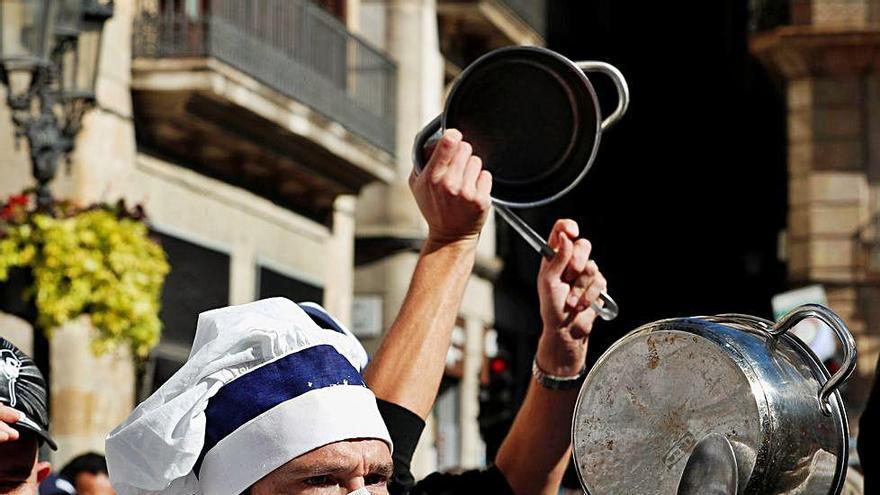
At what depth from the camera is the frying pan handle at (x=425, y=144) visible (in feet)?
11.4

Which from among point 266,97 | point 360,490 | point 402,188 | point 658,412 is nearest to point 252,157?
point 266,97

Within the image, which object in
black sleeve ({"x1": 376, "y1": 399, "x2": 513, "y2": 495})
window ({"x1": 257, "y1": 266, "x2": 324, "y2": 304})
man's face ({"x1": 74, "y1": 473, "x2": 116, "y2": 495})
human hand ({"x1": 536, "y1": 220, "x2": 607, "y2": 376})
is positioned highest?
human hand ({"x1": 536, "y1": 220, "x2": 607, "y2": 376})

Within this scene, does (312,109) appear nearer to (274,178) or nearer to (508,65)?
(274,178)

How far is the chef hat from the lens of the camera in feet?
9.86

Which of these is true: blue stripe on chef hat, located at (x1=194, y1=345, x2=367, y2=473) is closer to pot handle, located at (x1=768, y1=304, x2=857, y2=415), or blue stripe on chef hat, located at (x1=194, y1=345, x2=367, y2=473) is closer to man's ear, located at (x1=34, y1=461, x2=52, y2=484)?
pot handle, located at (x1=768, y1=304, x2=857, y2=415)

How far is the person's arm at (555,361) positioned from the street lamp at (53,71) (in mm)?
7403

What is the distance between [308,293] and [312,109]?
2.48 meters

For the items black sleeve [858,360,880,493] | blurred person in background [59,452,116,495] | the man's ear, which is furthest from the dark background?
black sleeve [858,360,880,493]

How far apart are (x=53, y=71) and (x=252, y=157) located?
7018 mm

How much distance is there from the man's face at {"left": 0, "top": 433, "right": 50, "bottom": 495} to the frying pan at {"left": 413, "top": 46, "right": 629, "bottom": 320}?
865 mm

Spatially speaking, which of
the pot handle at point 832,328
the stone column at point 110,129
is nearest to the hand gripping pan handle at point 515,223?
the pot handle at point 832,328

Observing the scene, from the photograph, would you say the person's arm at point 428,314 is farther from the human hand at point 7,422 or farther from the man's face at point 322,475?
the human hand at point 7,422

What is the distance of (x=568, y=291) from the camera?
3.54m

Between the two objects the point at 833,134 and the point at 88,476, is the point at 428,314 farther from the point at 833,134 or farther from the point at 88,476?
the point at 833,134
